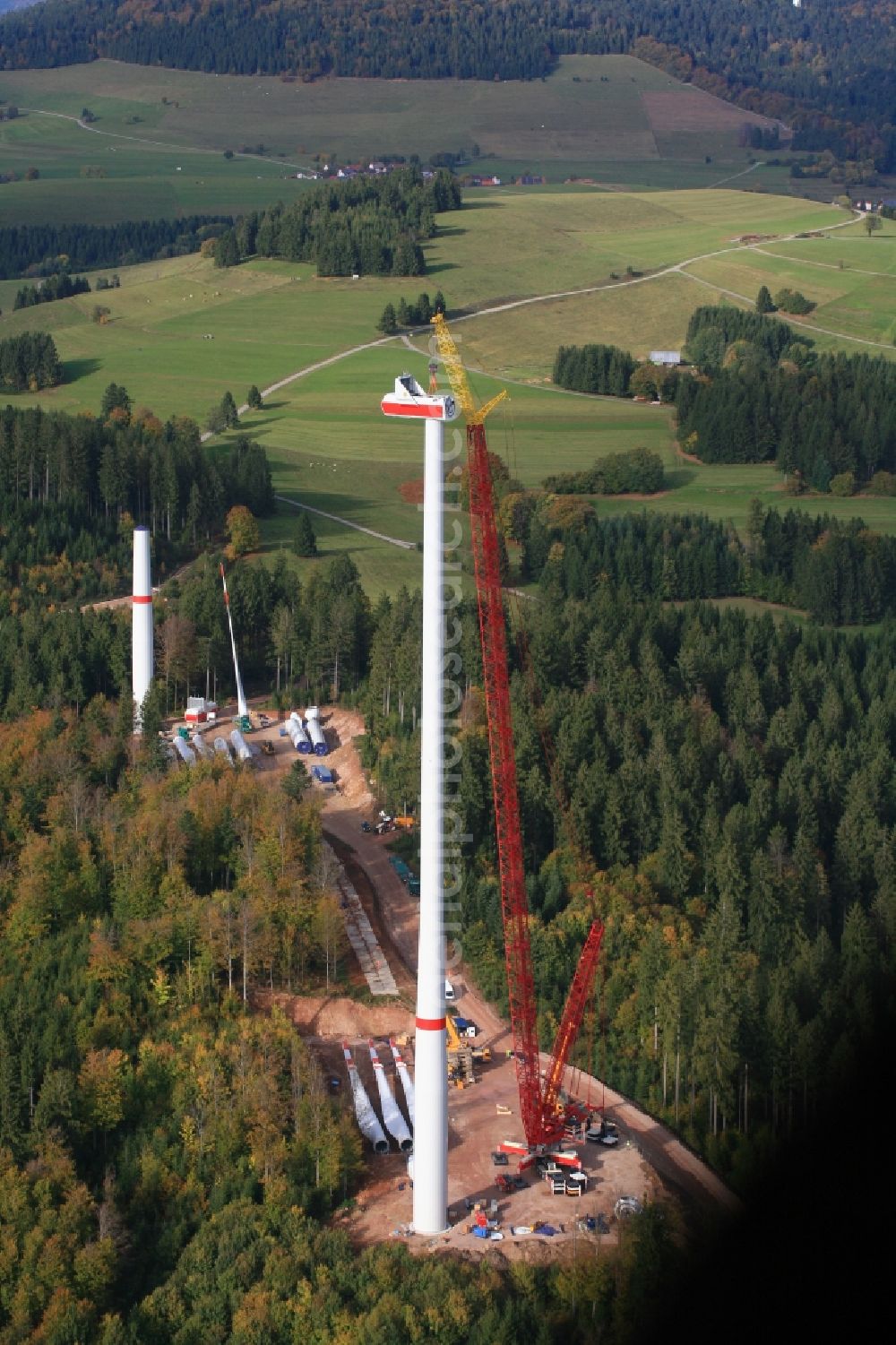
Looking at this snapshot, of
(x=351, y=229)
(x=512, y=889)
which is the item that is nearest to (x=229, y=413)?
(x=351, y=229)

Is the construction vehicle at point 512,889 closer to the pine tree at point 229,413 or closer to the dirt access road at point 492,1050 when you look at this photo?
the dirt access road at point 492,1050

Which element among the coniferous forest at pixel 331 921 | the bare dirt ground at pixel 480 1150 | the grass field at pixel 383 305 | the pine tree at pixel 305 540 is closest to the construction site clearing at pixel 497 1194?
the bare dirt ground at pixel 480 1150

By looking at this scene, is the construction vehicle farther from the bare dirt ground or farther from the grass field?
the grass field

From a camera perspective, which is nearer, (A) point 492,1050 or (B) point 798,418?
(A) point 492,1050

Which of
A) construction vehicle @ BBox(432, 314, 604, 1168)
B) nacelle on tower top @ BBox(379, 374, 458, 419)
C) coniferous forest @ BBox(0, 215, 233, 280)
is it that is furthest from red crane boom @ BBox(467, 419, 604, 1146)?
coniferous forest @ BBox(0, 215, 233, 280)

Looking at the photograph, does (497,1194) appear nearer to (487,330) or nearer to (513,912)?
(513,912)

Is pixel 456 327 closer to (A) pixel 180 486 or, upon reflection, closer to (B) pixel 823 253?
(B) pixel 823 253
